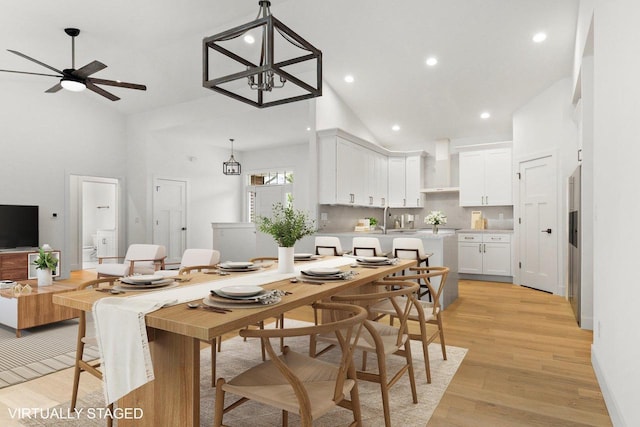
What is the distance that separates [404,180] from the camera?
25.0 ft

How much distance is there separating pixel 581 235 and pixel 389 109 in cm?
383

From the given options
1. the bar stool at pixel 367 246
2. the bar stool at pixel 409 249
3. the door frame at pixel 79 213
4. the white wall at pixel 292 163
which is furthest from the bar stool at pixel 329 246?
the door frame at pixel 79 213

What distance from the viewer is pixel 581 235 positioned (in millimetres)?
3701

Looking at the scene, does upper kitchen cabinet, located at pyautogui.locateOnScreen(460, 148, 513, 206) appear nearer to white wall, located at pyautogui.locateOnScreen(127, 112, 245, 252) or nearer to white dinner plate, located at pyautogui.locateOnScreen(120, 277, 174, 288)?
white wall, located at pyautogui.locateOnScreen(127, 112, 245, 252)

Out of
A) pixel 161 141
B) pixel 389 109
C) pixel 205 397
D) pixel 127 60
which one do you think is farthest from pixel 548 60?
pixel 161 141

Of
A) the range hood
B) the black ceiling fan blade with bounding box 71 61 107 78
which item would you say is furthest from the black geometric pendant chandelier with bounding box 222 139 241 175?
the black ceiling fan blade with bounding box 71 61 107 78

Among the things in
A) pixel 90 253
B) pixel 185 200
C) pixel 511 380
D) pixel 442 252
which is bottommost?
pixel 511 380

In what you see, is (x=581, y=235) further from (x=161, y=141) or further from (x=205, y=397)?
(x=161, y=141)

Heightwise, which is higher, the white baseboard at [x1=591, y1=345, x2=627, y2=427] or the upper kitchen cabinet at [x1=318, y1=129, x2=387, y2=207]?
the upper kitchen cabinet at [x1=318, y1=129, x2=387, y2=207]

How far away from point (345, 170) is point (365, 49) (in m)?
A: 1.75

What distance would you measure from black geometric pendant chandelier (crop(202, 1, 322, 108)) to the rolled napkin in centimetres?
123

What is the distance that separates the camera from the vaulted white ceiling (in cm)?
453

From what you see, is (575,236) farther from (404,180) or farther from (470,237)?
(404,180)

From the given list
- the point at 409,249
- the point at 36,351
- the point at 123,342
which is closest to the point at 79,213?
the point at 36,351
